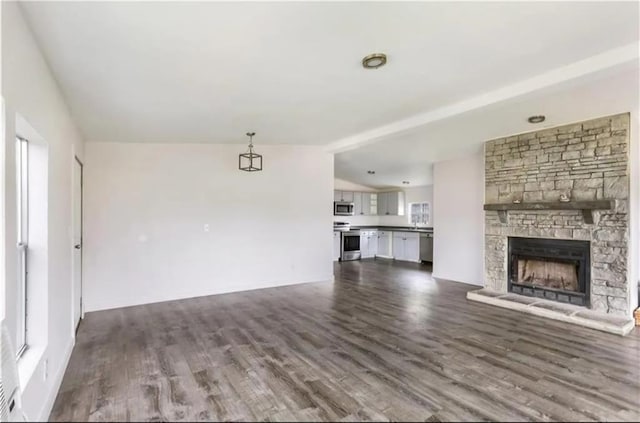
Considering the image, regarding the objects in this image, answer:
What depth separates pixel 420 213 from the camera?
9.48 meters

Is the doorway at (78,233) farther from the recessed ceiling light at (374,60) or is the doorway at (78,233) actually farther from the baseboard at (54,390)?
the recessed ceiling light at (374,60)

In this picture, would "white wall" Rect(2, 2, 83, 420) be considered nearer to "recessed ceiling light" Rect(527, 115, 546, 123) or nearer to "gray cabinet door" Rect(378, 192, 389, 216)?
"recessed ceiling light" Rect(527, 115, 546, 123)

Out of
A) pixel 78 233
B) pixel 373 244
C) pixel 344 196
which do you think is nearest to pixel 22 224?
pixel 78 233

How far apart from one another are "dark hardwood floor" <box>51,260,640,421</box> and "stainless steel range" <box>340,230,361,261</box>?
456 cm

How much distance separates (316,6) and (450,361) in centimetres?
285

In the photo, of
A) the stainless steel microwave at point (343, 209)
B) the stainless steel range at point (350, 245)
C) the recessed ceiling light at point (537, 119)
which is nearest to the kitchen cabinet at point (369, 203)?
the stainless steel microwave at point (343, 209)

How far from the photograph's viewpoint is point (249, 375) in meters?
2.65

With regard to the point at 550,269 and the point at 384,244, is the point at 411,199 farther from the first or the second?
the point at 550,269

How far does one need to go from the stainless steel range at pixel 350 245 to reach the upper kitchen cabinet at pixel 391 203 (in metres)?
1.29

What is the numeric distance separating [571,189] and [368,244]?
582cm

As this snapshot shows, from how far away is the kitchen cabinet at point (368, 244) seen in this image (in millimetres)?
9570

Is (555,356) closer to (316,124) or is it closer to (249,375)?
(249,375)

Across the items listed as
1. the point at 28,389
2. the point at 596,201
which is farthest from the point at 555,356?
the point at 28,389

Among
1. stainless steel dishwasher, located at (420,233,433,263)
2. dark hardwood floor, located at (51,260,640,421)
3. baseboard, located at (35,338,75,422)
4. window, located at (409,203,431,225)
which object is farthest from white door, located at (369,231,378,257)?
baseboard, located at (35,338,75,422)
